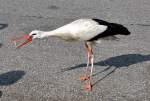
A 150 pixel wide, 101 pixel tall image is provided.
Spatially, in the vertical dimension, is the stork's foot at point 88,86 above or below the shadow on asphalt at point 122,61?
above

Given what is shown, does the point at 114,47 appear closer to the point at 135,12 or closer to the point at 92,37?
the point at 92,37

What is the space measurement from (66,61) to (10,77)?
1365mm

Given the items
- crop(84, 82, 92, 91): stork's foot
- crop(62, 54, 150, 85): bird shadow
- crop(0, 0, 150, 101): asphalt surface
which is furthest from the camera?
crop(62, 54, 150, 85): bird shadow

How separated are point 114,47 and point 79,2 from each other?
441 centimetres

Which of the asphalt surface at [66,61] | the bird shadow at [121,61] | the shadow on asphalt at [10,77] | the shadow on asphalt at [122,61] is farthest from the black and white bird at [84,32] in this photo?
the shadow on asphalt at [122,61]

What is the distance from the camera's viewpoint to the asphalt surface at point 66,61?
7.10 m

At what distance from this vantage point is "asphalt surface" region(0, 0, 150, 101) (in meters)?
7.10

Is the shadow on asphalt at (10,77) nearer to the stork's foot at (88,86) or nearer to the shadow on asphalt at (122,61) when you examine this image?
the shadow on asphalt at (122,61)

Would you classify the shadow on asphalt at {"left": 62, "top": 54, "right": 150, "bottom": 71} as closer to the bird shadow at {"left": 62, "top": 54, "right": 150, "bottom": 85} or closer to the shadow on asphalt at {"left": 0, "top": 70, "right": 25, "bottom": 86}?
the bird shadow at {"left": 62, "top": 54, "right": 150, "bottom": 85}

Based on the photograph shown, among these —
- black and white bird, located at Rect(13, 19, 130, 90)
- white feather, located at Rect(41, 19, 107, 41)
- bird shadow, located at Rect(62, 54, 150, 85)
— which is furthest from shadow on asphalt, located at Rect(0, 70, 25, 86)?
white feather, located at Rect(41, 19, 107, 41)

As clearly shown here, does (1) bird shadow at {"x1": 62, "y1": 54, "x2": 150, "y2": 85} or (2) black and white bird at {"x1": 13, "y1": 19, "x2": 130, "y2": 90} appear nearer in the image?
(2) black and white bird at {"x1": 13, "y1": 19, "x2": 130, "y2": 90}

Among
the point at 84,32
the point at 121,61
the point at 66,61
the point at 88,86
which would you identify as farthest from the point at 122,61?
the point at 84,32

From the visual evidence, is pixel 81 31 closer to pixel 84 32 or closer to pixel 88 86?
pixel 84 32

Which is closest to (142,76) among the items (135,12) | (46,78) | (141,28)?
(46,78)
